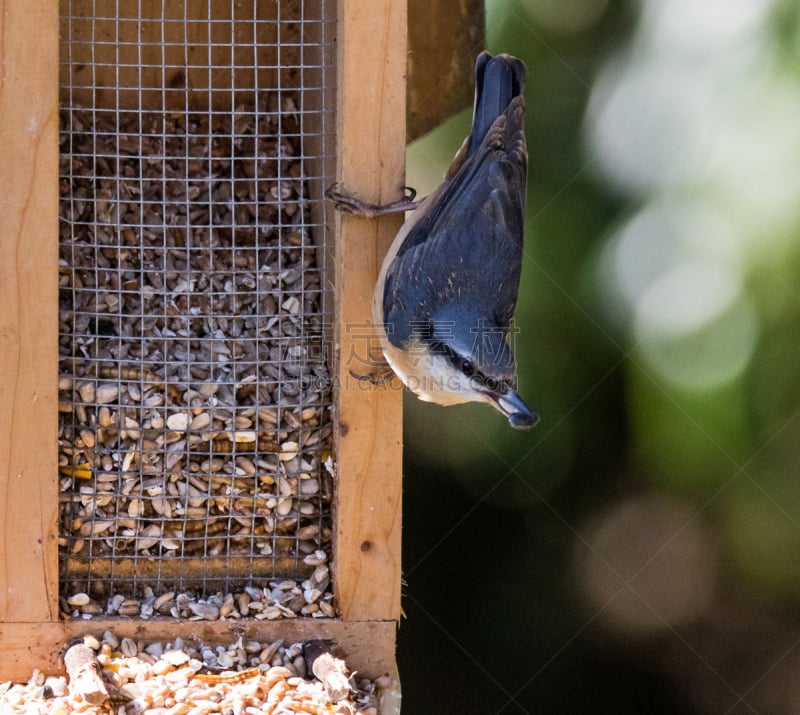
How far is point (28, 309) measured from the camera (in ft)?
8.09

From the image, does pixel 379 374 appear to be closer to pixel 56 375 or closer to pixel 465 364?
pixel 465 364

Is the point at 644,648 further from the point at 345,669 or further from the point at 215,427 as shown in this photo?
the point at 215,427

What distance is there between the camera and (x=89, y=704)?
2.20m

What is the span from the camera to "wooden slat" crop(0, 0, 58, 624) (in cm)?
243

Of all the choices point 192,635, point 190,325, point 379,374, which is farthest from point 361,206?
point 192,635

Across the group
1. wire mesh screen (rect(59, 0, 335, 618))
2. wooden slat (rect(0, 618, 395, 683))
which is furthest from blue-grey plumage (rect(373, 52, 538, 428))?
wooden slat (rect(0, 618, 395, 683))

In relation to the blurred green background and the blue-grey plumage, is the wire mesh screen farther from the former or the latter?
the blurred green background

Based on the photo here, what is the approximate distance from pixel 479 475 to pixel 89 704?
1.44 m

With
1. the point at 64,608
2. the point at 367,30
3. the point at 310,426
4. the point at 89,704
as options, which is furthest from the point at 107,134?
the point at 89,704

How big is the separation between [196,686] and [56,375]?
858mm

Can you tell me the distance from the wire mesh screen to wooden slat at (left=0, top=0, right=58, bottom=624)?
107mm

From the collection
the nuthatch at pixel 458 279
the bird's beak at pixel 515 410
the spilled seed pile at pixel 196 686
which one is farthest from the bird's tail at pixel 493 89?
the spilled seed pile at pixel 196 686

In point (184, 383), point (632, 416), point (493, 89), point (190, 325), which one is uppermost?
point (493, 89)

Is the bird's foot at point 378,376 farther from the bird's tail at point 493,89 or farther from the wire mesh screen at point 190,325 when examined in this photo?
the bird's tail at point 493,89
